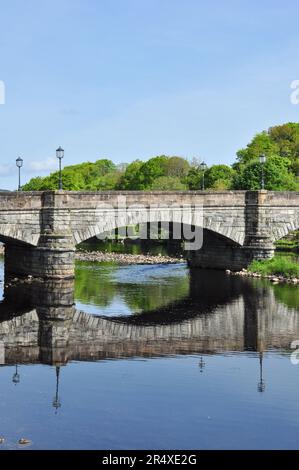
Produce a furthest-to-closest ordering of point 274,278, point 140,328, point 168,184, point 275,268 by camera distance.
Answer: point 168,184
point 275,268
point 274,278
point 140,328

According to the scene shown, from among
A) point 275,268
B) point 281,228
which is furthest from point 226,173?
point 275,268

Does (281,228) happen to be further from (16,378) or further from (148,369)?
(16,378)

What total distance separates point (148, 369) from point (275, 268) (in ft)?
82.5

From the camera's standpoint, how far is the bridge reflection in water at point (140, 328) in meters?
Result: 24.2

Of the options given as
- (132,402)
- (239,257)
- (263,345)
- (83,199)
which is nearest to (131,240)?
(239,257)

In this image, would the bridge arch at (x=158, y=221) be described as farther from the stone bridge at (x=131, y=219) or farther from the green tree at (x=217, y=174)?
the green tree at (x=217, y=174)

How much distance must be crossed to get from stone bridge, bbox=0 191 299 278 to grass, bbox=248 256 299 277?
867 mm

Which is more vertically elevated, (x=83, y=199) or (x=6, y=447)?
(x=83, y=199)

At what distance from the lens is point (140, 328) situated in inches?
1130

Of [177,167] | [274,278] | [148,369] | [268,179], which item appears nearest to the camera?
[148,369]

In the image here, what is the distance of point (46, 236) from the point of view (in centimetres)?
4062

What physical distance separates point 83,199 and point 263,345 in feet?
65.1

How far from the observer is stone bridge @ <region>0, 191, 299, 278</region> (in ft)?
133

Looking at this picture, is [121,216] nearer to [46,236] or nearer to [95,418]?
[46,236]
